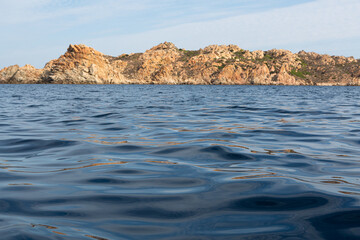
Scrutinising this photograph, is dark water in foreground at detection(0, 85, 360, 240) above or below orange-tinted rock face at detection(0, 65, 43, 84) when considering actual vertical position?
below

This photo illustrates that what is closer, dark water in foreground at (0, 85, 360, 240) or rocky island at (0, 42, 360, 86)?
dark water in foreground at (0, 85, 360, 240)

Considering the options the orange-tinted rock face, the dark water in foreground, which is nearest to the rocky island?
the orange-tinted rock face

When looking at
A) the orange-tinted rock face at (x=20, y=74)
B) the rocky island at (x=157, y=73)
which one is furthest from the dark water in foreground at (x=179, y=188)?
the orange-tinted rock face at (x=20, y=74)

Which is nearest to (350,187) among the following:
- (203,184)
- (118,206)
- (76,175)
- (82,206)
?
(203,184)

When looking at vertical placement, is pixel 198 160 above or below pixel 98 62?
below

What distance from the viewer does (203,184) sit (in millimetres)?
4148

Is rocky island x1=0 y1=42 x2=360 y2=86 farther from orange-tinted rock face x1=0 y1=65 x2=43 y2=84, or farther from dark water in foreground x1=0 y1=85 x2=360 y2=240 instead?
dark water in foreground x1=0 y1=85 x2=360 y2=240

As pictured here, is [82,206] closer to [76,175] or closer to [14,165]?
→ [76,175]

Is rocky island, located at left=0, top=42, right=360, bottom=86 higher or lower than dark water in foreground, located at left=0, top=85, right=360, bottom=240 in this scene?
higher

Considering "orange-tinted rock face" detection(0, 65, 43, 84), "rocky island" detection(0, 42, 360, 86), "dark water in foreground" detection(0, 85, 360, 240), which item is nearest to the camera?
"dark water in foreground" detection(0, 85, 360, 240)

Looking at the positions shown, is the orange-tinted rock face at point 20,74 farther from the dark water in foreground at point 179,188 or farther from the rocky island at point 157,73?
the dark water in foreground at point 179,188

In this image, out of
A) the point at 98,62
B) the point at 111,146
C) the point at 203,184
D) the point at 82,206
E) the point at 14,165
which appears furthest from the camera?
the point at 98,62

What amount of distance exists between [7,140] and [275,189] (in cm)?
697

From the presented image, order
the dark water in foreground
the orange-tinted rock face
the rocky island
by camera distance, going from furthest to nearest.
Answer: the orange-tinted rock face → the rocky island → the dark water in foreground
